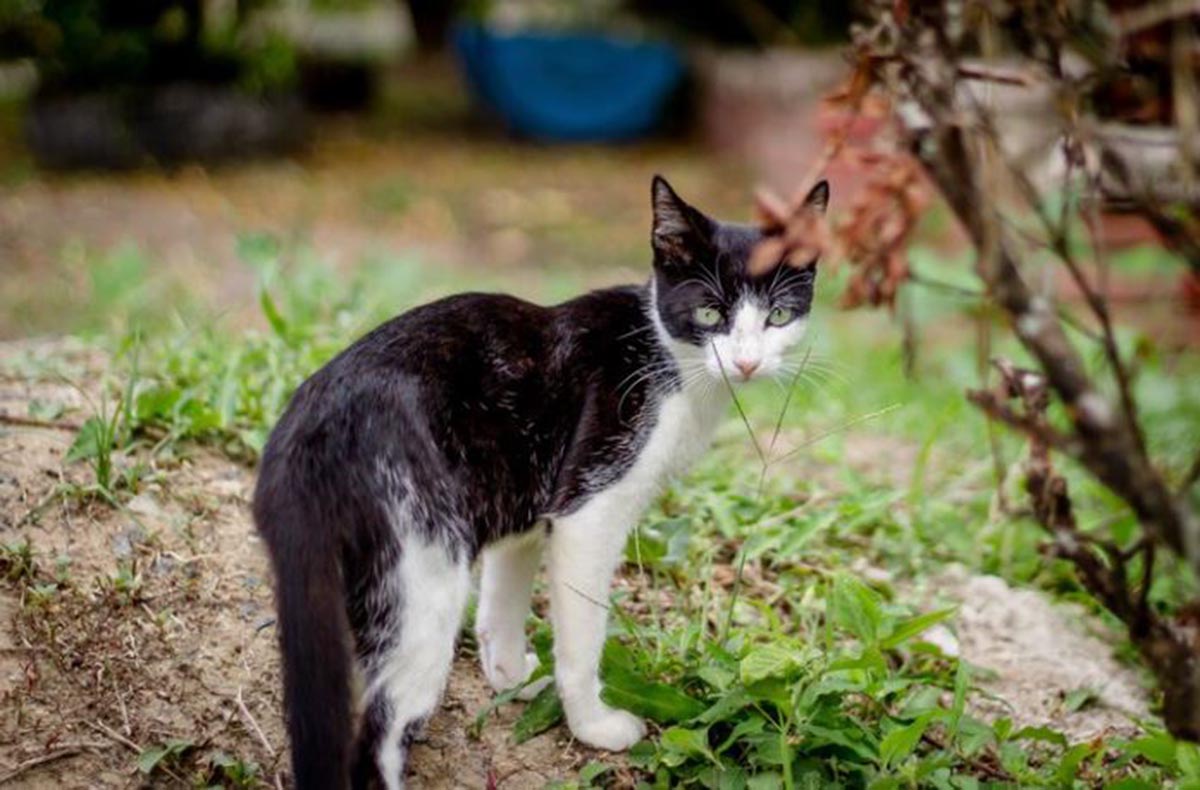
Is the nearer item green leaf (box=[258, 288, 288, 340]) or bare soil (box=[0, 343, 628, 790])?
bare soil (box=[0, 343, 628, 790])

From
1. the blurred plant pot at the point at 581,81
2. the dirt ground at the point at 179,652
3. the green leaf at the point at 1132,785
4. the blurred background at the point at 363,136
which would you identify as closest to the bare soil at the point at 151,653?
the dirt ground at the point at 179,652

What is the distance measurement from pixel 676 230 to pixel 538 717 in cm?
99

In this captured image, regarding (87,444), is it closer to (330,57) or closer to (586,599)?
(586,599)

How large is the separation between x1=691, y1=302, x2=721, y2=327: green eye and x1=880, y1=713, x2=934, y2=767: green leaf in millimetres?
832

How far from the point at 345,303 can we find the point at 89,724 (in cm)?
187

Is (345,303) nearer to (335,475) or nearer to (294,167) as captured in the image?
(335,475)

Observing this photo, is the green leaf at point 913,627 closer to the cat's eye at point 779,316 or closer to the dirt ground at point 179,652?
the dirt ground at point 179,652

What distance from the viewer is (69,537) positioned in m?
2.97

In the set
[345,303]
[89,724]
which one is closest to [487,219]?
[345,303]

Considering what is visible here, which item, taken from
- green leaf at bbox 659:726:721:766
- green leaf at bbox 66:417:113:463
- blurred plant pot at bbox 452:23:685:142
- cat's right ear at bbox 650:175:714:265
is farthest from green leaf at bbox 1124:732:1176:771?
blurred plant pot at bbox 452:23:685:142

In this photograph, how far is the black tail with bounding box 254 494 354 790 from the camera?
2.18 metres

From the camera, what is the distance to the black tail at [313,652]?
7.14 feet

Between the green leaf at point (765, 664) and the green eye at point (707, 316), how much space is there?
0.63 metres

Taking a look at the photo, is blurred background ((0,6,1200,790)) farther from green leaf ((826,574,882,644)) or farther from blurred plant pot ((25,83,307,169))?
blurred plant pot ((25,83,307,169))
